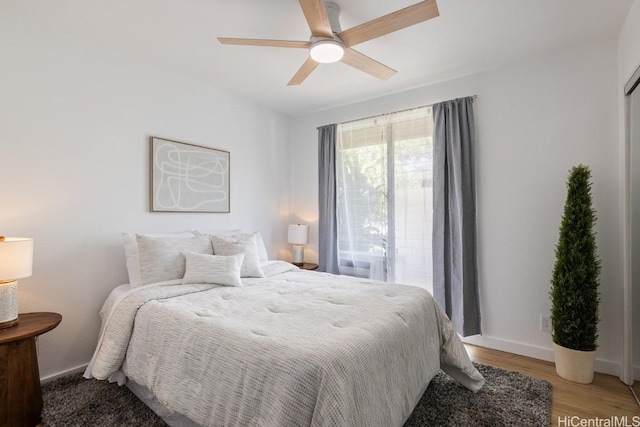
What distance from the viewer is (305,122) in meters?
4.34

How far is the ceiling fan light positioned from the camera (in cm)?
203

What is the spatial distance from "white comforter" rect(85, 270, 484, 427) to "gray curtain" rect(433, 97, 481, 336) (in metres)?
0.89

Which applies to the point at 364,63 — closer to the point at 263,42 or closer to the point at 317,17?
the point at 317,17

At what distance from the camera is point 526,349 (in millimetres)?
2787

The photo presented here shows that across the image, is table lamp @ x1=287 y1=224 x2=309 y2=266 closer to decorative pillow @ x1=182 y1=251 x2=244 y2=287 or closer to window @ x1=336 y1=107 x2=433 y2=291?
window @ x1=336 y1=107 x2=433 y2=291

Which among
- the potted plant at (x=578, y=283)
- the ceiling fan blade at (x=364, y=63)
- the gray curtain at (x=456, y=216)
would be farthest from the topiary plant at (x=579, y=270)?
the ceiling fan blade at (x=364, y=63)

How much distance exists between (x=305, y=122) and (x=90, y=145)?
8.47 ft

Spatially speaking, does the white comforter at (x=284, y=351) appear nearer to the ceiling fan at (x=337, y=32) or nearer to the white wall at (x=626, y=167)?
the white wall at (x=626, y=167)

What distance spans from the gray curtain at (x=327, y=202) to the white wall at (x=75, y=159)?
1.61 meters

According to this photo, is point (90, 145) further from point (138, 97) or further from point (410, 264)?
point (410, 264)

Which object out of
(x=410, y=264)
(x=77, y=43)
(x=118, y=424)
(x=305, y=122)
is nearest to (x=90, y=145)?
(x=77, y=43)

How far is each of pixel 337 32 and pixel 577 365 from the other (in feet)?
9.84

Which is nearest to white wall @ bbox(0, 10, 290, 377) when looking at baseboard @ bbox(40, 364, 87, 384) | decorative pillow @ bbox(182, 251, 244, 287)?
baseboard @ bbox(40, 364, 87, 384)

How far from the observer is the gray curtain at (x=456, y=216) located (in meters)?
2.97
